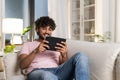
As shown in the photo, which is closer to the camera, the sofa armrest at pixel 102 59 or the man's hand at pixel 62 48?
the sofa armrest at pixel 102 59

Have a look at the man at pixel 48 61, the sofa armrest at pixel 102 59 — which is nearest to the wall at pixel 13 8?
the man at pixel 48 61

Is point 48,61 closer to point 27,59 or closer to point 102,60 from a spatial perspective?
point 27,59

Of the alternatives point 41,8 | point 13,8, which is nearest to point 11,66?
point 41,8

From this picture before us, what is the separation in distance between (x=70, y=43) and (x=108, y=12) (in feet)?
4.05

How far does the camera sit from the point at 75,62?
1809 millimetres

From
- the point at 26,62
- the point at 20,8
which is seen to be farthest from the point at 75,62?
the point at 20,8

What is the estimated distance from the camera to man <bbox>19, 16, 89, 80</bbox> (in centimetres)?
176

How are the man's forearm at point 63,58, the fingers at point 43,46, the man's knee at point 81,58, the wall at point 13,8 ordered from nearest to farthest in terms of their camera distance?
the man's knee at point 81,58
the fingers at point 43,46
the man's forearm at point 63,58
the wall at point 13,8

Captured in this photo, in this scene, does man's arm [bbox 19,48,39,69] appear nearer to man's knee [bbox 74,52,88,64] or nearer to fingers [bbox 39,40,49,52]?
fingers [bbox 39,40,49,52]

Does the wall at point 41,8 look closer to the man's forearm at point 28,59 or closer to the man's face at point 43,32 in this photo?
the man's face at point 43,32

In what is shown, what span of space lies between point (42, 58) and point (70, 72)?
0.32 m

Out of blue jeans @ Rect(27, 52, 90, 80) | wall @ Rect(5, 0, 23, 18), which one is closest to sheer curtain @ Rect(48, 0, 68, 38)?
wall @ Rect(5, 0, 23, 18)

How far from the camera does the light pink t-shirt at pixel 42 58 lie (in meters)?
2.06

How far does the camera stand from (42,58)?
2100mm
